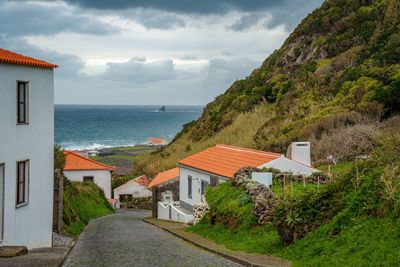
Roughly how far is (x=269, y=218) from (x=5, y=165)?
7617 millimetres

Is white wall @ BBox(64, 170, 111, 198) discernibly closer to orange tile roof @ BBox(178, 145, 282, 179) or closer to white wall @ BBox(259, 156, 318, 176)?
orange tile roof @ BBox(178, 145, 282, 179)

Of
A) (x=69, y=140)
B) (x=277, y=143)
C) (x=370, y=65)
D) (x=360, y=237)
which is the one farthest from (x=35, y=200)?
(x=69, y=140)

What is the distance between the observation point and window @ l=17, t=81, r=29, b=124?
18.2 metres

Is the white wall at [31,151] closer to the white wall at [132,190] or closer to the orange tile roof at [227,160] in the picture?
the orange tile roof at [227,160]

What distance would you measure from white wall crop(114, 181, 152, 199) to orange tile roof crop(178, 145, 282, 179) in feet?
104

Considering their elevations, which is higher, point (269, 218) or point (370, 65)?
point (370, 65)

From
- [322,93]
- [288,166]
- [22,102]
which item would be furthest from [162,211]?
[22,102]

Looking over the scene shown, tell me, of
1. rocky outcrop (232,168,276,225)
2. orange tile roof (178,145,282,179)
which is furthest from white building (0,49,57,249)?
orange tile roof (178,145,282,179)

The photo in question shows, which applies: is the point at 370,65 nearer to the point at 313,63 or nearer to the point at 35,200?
the point at 313,63

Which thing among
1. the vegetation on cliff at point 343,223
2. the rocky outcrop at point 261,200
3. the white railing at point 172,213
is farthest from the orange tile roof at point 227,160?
the vegetation on cliff at point 343,223

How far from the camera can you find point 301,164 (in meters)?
27.6

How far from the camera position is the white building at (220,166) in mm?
27375

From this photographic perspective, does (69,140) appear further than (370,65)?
Yes

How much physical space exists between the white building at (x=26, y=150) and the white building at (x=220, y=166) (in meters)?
8.30
